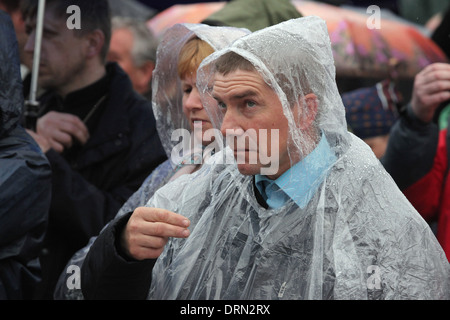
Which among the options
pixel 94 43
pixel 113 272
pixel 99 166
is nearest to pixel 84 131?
pixel 99 166

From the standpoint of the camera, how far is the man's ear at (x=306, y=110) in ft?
7.31

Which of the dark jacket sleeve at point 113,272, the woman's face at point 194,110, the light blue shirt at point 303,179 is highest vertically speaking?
the woman's face at point 194,110

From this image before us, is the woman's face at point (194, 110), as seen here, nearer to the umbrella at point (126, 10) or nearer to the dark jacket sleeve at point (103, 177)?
the dark jacket sleeve at point (103, 177)

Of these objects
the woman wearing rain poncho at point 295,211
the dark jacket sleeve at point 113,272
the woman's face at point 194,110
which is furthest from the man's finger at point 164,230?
the woman's face at point 194,110

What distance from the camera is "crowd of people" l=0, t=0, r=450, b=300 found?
215 cm

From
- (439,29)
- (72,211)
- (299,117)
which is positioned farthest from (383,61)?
(299,117)

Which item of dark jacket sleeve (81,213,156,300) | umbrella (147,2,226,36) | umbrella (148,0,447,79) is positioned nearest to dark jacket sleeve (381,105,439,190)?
dark jacket sleeve (81,213,156,300)

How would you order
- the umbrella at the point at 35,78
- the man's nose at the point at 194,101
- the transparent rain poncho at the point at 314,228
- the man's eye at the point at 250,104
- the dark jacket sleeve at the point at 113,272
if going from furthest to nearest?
the umbrella at the point at 35,78 < the man's nose at the point at 194,101 < the dark jacket sleeve at the point at 113,272 < the man's eye at the point at 250,104 < the transparent rain poncho at the point at 314,228

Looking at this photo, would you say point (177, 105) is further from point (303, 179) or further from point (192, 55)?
point (303, 179)

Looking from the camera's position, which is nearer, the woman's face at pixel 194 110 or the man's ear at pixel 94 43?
the woman's face at pixel 194 110

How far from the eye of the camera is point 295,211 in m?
2.21

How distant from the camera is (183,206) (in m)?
2.49

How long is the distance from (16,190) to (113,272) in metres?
0.57

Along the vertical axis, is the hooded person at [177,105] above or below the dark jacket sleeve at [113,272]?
above
